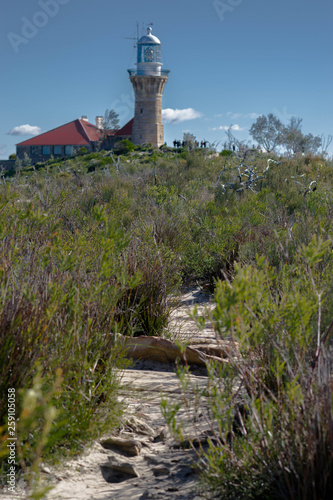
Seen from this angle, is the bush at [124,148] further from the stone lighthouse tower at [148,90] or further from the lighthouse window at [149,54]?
the lighthouse window at [149,54]

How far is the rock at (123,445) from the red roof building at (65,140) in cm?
5167

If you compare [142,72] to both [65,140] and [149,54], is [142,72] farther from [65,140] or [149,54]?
[65,140]

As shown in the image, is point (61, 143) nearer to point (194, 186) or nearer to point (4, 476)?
point (194, 186)

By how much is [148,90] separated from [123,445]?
166 feet

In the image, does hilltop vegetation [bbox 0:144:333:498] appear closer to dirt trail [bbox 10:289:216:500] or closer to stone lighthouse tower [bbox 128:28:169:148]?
dirt trail [bbox 10:289:216:500]

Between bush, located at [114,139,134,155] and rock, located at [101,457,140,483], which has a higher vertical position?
bush, located at [114,139,134,155]

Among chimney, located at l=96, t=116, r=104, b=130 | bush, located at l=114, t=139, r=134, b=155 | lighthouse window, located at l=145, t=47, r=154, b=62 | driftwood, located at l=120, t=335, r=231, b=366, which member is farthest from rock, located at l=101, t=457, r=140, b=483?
chimney, located at l=96, t=116, r=104, b=130

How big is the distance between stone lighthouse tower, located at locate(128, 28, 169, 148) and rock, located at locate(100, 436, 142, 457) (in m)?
48.1

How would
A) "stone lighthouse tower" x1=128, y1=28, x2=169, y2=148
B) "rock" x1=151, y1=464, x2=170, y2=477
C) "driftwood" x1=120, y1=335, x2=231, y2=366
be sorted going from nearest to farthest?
"rock" x1=151, y1=464, x2=170, y2=477 → "driftwood" x1=120, y1=335, x2=231, y2=366 → "stone lighthouse tower" x1=128, y1=28, x2=169, y2=148

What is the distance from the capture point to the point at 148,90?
166ft

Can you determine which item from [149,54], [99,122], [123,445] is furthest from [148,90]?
[123,445]

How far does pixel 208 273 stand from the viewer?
234 inches

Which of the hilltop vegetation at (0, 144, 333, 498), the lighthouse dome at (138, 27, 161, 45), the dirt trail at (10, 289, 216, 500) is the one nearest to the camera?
the hilltop vegetation at (0, 144, 333, 498)

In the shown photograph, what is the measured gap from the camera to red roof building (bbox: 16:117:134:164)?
177 ft
